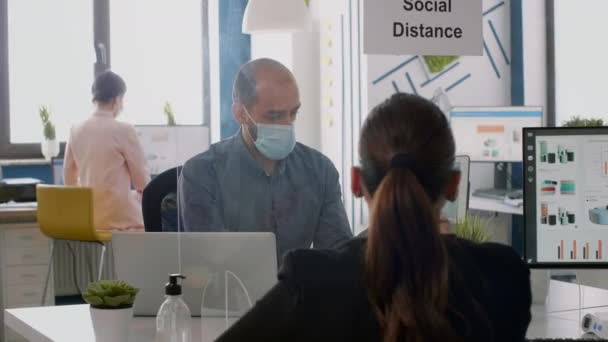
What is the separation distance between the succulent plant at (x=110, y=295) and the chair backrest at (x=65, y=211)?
3122mm

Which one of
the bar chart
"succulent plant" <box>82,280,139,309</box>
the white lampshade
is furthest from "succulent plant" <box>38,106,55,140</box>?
the bar chart

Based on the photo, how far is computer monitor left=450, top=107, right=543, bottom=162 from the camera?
643 cm

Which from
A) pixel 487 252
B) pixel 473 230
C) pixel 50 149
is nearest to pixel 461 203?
pixel 473 230

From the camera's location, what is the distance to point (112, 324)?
6.70ft

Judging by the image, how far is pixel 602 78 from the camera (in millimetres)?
6535

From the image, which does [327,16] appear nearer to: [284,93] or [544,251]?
[284,93]

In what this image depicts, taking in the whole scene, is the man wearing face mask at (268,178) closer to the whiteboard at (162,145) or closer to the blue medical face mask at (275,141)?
the blue medical face mask at (275,141)

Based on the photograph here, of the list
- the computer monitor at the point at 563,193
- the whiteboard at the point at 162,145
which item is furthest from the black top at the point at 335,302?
the whiteboard at the point at 162,145

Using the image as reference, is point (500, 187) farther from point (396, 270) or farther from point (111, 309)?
point (396, 270)

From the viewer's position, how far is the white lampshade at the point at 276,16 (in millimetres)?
4815

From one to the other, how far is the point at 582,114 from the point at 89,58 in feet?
10.7

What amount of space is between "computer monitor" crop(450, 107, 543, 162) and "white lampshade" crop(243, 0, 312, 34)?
180 centimetres

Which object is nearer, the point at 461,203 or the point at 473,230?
the point at 473,230

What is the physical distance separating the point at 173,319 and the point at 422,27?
1266mm
